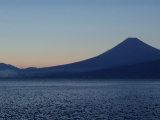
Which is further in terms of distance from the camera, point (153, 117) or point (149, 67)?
point (149, 67)

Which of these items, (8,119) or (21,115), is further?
(21,115)

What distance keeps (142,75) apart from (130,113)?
162m

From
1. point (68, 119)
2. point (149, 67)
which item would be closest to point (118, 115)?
point (68, 119)

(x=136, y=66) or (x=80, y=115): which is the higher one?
(x=136, y=66)

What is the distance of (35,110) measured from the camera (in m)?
37.6

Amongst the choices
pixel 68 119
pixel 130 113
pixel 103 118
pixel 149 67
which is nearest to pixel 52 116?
pixel 68 119

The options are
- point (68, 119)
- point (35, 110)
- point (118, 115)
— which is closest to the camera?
point (68, 119)

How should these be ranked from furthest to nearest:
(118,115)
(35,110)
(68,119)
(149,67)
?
(149,67), (35,110), (118,115), (68,119)

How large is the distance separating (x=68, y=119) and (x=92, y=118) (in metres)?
2.14

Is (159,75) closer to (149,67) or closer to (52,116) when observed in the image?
(149,67)

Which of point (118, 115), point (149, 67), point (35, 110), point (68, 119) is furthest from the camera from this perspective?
point (149, 67)

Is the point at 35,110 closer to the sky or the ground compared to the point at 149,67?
closer to the ground

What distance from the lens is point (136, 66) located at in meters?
198

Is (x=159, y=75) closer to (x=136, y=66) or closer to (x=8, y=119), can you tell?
(x=136, y=66)
